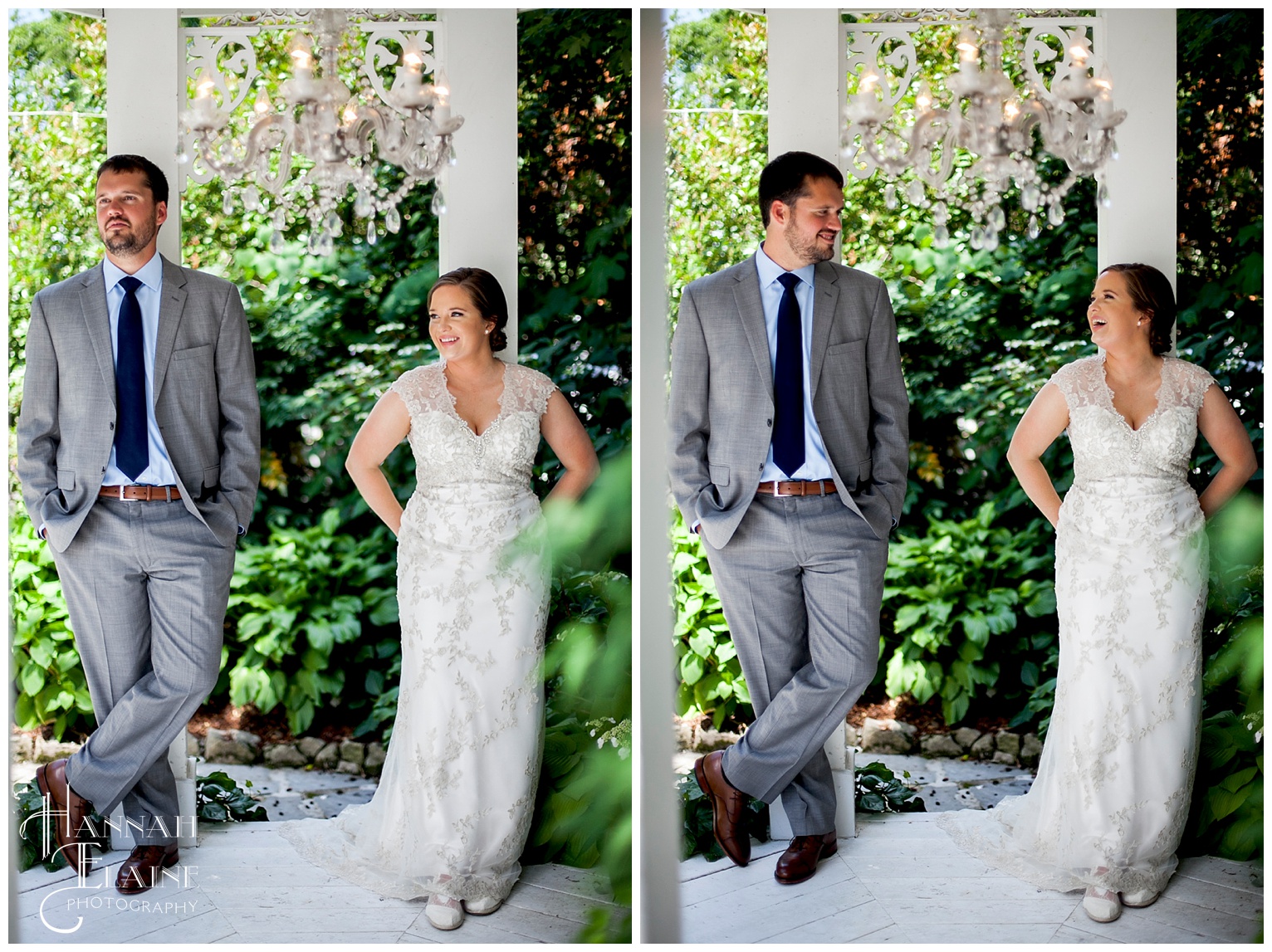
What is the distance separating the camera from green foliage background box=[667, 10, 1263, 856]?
4180 millimetres

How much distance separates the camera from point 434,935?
3.55 meters

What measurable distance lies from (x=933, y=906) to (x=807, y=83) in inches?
102

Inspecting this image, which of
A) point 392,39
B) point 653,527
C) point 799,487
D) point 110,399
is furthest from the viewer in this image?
point 392,39

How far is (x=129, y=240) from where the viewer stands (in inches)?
142

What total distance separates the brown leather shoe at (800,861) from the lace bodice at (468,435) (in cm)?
142

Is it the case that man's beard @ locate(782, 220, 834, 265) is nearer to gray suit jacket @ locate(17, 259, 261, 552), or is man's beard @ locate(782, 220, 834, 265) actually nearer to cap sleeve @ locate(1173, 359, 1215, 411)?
cap sleeve @ locate(1173, 359, 1215, 411)

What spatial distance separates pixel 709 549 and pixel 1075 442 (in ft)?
3.87

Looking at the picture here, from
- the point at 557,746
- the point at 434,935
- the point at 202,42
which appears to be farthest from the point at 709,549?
the point at 202,42

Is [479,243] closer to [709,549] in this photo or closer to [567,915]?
[709,549]

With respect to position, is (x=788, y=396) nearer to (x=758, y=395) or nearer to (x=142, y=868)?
(x=758, y=395)

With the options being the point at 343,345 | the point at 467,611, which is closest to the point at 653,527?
the point at 467,611

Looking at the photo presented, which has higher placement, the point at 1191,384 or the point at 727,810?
the point at 1191,384

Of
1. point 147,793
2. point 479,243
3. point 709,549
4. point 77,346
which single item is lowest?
point 147,793

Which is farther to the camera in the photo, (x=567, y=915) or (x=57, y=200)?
(x=57, y=200)
